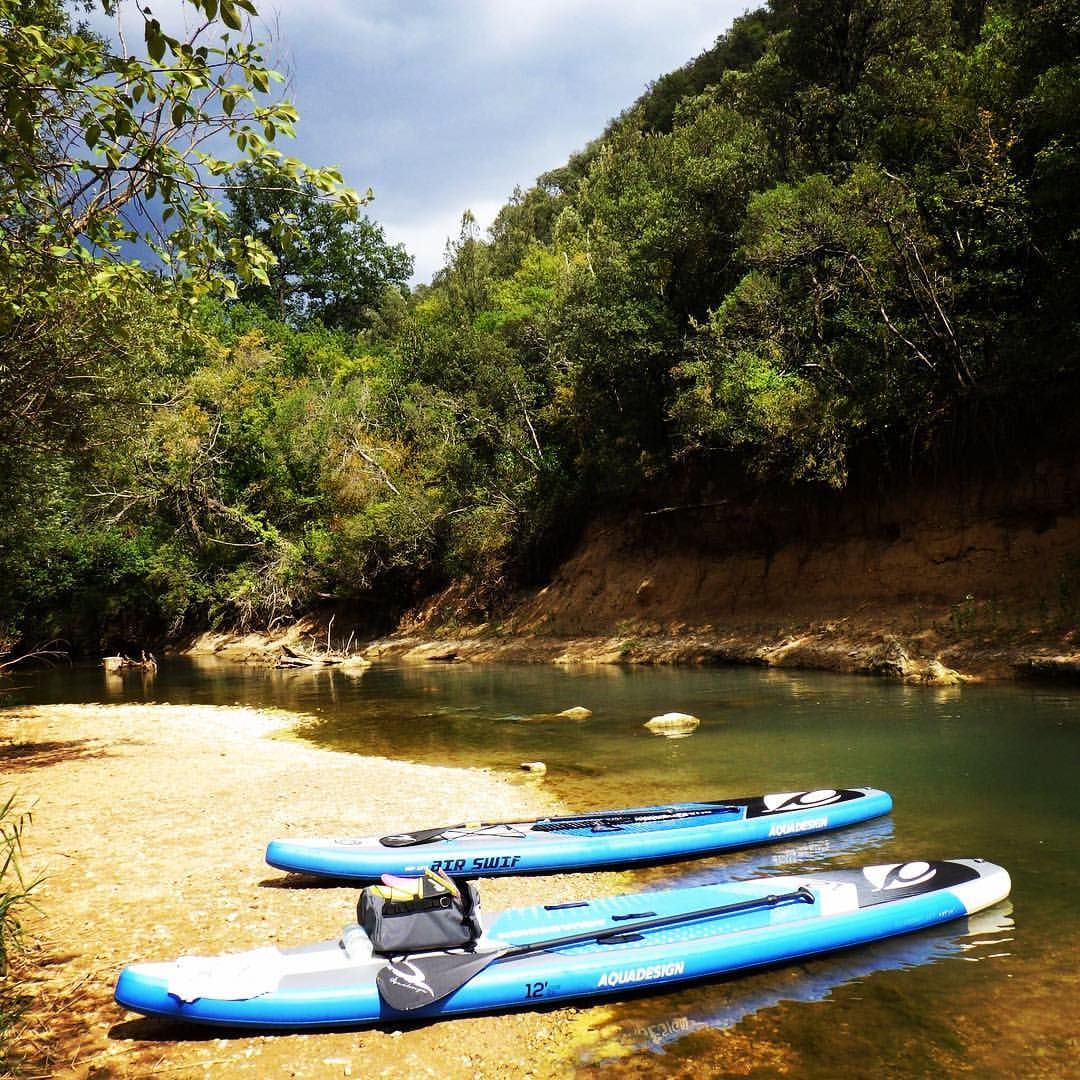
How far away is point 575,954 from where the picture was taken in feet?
15.9

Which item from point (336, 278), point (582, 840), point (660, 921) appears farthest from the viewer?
point (336, 278)

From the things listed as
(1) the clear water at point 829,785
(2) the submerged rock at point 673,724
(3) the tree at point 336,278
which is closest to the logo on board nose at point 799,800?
(1) the clear water at point 829,785

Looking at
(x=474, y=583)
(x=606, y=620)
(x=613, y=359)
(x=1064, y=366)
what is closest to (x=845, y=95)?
(x=613, y=359)

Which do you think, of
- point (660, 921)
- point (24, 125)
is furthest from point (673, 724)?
point (24, 125)

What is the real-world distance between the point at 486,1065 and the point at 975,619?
57.5 feet

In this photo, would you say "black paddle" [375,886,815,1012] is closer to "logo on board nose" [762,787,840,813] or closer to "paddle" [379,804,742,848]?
"paddle" [379,804,742,848]

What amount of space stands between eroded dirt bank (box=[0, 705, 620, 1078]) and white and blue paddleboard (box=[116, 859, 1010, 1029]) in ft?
0.57

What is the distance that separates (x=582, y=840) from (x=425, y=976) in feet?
8.86

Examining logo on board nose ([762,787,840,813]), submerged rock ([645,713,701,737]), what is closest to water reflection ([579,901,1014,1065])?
logo on board nose ([762,787,840,813])

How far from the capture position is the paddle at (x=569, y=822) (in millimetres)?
6984

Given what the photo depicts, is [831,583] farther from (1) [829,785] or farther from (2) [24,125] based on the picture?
(2) [24,125]

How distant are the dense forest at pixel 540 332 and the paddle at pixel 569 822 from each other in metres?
4.56

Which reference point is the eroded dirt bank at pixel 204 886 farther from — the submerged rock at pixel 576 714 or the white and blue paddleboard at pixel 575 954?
the submerged rock at pixel 576 714

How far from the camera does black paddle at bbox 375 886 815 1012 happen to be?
4.42 m
